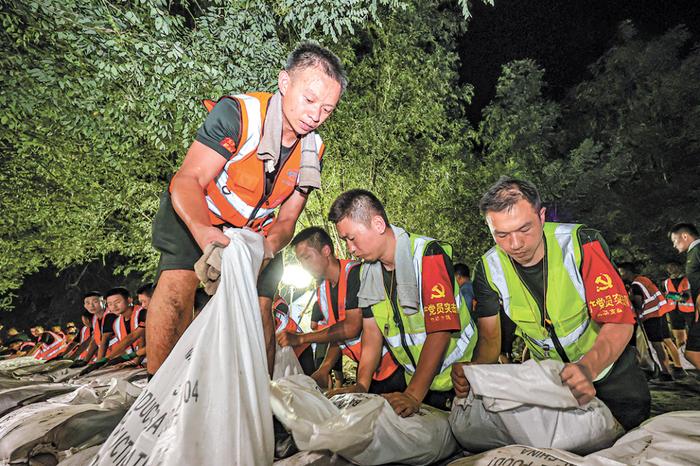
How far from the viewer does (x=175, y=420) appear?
132 cm

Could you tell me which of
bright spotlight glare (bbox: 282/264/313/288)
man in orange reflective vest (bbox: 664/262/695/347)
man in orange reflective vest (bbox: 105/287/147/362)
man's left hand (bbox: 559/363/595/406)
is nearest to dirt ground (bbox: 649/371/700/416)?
man in orange reflective vest (bbox: 664/262/695/347)

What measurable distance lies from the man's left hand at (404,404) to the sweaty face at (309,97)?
129 centimetres

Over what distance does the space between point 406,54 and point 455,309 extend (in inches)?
321

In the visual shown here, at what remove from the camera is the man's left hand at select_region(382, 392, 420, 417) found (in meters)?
2.15

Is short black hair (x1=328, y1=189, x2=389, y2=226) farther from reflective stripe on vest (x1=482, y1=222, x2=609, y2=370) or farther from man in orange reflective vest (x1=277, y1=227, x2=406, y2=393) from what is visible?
reflective stripe on vest (x1=482, y1=222, x2=609, y2=370)

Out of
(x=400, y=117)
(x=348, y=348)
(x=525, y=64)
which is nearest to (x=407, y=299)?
(x=348, y=348)

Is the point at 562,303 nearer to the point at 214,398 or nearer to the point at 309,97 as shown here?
the point at 309,97

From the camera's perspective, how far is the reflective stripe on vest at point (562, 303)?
7.32 ft

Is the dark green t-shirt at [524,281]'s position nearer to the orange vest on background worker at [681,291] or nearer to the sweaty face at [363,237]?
the sweaty face at [363,237]

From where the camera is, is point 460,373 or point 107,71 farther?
point 107,71

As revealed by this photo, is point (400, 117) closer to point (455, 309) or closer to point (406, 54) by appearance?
point (406, 54)

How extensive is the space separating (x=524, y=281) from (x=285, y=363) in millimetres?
1613

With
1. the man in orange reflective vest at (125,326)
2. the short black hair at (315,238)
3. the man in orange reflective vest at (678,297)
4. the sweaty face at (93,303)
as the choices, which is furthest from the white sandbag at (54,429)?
the man in orange reflective vest at (678,297)

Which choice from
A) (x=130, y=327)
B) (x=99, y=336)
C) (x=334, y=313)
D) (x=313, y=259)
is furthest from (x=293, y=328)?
(x=99, y=336)
